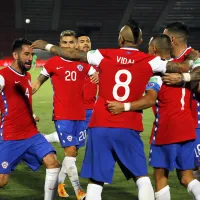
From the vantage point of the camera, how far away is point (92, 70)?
28.9 ft

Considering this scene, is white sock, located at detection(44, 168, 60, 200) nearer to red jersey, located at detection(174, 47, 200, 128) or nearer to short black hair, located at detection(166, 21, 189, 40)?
red jersey, located at detection(174, 47, 200, 128)

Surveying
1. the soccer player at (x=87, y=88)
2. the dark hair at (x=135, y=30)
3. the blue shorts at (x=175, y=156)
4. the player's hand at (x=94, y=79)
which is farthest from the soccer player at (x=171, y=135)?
the soccer player at (x=87, y=88)

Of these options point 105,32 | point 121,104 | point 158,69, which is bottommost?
point 121,104

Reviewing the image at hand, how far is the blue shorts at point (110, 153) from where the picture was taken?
219 inches

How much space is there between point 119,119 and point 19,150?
5.67 feet

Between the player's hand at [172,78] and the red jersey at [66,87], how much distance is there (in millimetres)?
2832

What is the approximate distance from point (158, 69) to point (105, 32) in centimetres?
4498

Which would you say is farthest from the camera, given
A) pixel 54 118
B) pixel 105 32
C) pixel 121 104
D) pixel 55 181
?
pixel 105 32

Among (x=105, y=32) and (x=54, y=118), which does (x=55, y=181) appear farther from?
(x=105, y=32)

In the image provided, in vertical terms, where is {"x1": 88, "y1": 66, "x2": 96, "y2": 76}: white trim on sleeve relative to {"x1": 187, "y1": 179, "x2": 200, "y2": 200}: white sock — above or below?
above

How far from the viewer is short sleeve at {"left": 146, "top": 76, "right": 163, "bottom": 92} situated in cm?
570

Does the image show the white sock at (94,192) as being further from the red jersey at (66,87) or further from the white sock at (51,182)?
the red jersey at (66,87)

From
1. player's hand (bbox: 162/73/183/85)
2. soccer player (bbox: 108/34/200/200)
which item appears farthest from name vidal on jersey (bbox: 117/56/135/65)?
soccer player (bbox: 108/34/200/200)

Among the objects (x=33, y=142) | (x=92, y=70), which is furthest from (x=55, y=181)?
(x=92, y=70)
